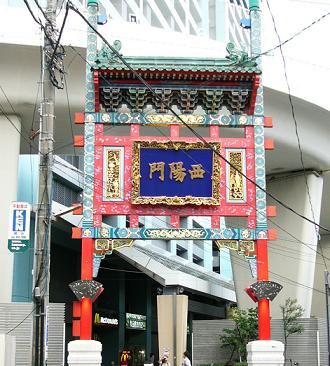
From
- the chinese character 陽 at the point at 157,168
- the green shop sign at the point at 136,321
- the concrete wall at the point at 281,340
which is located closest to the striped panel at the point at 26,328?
the chinese character 陽 at the point at 157,168

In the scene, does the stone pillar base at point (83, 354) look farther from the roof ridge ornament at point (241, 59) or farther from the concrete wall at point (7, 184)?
the roof ridge ornament at point (241, 59)

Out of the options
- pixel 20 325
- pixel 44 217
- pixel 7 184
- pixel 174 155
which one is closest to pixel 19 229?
pixel 44 217

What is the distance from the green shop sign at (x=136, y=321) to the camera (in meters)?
38.4

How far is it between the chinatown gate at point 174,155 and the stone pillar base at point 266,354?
5.84ft

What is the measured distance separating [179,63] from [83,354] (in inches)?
297

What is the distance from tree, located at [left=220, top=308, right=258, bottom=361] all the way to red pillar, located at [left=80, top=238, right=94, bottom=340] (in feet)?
23.7

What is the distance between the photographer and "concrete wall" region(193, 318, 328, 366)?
21469mm

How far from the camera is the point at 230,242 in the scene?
16.3 meters

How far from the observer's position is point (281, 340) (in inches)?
843

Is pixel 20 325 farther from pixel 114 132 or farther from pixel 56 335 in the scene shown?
pixel 114 132

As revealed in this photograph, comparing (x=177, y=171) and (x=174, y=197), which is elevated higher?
(x=177, y=171)

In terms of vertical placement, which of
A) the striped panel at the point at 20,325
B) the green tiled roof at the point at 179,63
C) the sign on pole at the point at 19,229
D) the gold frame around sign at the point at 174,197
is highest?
the green tiled roof at the point at 179,63

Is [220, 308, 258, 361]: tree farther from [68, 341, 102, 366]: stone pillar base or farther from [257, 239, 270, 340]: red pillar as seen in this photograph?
[68, 341, 102, 366]: stone pillar base

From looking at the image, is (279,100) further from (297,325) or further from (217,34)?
(217,34)
